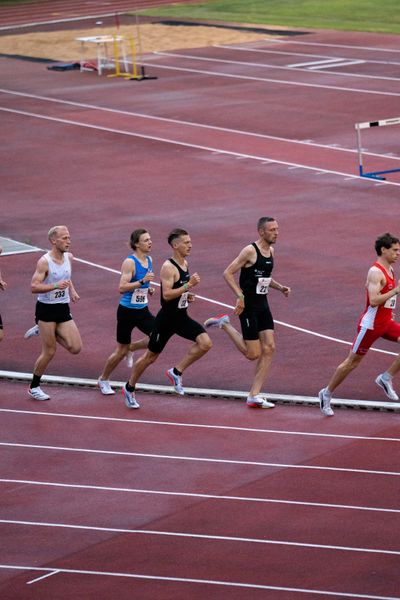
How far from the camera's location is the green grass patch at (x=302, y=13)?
51406 mm

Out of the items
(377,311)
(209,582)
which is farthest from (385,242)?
(209,582)

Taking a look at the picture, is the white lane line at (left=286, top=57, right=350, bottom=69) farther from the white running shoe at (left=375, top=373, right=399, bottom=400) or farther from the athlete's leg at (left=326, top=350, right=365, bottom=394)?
the athlete's leg at (left=326, top=350, right=365, bottom=394)

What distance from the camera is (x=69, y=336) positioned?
14.6 m

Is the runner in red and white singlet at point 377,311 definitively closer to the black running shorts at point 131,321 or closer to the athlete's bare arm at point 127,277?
the black running shorts at point 131,321

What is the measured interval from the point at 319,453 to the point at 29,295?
24.5 ft

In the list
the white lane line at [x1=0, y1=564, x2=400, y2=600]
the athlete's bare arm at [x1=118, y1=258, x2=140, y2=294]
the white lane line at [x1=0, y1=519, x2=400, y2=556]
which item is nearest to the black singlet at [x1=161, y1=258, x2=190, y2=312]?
the athlete's bare arm at [x1=118, y1=258, x2=140, y2=294]

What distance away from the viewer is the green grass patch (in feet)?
169

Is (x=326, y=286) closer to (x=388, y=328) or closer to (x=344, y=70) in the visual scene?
(x=388, y=328)

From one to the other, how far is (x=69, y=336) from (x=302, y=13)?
42.5 m

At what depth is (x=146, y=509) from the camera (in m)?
11.8

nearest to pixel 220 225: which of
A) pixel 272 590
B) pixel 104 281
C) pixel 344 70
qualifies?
pixel 104 281

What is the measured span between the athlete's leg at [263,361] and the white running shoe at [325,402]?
25.6 inches

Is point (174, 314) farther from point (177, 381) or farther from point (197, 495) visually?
point (197, 495)

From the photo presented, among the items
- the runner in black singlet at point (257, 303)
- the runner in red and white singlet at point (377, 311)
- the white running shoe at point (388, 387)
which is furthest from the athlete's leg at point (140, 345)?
the white running shoe at point (388, 387)
